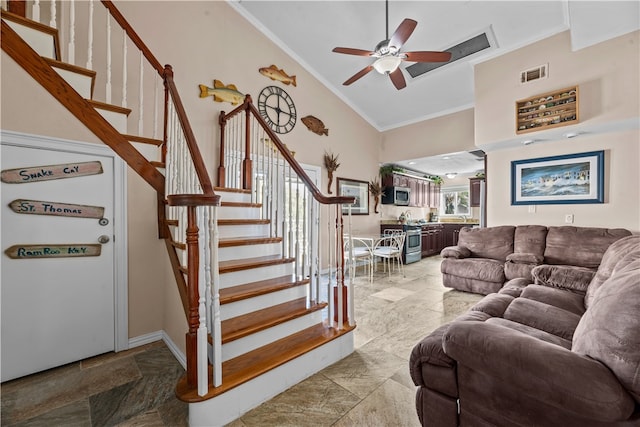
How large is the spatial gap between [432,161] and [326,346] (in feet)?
17.8

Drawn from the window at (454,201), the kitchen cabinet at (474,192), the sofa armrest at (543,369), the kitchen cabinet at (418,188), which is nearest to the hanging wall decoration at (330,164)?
the kitchen cabinet at (418,188)

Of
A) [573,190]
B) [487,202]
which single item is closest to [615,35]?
[573,190]

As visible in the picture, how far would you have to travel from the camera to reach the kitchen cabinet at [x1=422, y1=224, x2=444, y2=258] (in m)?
6.77

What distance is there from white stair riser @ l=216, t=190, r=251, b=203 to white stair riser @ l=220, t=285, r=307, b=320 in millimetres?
1295

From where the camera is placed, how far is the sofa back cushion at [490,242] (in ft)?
12.6

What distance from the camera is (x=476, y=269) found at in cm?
366

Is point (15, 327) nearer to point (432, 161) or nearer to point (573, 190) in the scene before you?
point (573, 190)

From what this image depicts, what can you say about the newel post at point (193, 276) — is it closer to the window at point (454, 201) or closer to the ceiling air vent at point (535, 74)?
the ceiling air vent at point (535, 74)

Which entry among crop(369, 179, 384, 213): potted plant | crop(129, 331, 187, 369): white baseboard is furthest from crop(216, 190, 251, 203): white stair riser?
crop(369, 179, 384, 213): potted plant

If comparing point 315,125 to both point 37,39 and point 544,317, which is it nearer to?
point 37,39

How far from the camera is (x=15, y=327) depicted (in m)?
1.83

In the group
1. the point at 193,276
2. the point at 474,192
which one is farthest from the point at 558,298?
the point at 474,192

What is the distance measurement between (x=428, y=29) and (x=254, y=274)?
392 cm

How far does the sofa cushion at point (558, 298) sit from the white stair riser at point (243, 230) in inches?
93.3
